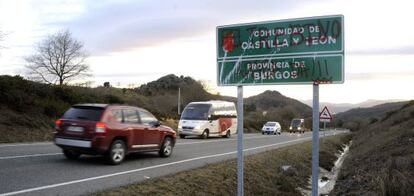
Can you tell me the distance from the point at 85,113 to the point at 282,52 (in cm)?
761

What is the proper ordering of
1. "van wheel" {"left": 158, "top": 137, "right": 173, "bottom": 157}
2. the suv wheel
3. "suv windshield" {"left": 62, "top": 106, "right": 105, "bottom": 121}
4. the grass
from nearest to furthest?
1. the grass
2. "suv windshield" {"left": 62, "top": 106, "right": 105, "bottom": 121}
3. the suv wheel
4. "van wheel" {"left": 158, "top": 137, "right": 173, "bottom": 157}

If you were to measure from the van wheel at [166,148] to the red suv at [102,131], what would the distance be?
3.85 ft

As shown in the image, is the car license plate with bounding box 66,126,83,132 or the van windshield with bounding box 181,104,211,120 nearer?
the car license plate with bounding box 66,126,83,132

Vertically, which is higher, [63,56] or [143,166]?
[63,56]

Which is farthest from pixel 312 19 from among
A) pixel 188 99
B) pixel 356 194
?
pixel 188 99

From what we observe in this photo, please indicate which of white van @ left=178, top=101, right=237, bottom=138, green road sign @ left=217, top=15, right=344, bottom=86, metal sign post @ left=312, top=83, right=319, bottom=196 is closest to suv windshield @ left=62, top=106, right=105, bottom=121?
green road sign @ left=217, top=15, right=344, bottom=86

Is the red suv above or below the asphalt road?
above

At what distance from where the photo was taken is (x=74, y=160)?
513 inches

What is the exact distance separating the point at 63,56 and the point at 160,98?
63.5 feet

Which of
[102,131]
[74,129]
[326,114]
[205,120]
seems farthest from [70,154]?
[326,114]

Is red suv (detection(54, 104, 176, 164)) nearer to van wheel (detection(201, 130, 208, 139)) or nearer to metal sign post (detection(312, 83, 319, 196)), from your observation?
metal sign post (detection(312, 83, 319, 196))

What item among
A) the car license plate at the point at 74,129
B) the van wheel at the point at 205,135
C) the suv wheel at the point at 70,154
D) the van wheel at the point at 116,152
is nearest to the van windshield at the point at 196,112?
the van wheel at the point at 205,135

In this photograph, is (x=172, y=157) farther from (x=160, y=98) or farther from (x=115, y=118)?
(x=160, y=98)

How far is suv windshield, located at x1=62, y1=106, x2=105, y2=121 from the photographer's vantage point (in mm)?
12547
